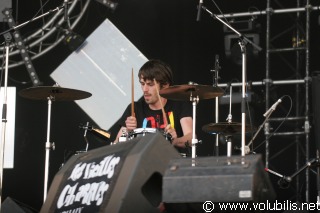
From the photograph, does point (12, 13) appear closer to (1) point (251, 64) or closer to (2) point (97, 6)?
(2) point (97, 6)

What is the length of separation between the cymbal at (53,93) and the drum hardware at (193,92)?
802mm

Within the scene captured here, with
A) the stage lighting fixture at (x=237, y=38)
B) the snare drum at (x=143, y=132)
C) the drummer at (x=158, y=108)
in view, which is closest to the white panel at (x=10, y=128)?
the drummer at (x=158, y=108)

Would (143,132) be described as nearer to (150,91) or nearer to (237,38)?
(150,91)

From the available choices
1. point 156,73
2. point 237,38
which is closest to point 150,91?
point 156,73

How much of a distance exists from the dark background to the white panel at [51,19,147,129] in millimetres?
72

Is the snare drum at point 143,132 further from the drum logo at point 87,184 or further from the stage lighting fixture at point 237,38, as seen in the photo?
the stage lighting fixture at point 237,38

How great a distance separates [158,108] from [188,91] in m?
0.40

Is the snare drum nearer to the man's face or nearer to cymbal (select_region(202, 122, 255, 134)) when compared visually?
the man's face

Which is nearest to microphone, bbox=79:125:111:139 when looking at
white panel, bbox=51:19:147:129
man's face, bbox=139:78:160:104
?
man's face, bbox=139:78:160:104

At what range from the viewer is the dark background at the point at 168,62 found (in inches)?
316

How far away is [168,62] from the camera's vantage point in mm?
8180

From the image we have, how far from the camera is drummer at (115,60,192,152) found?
6113 millimetres

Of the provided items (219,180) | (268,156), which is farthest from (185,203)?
(268,156)

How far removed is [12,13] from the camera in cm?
843
